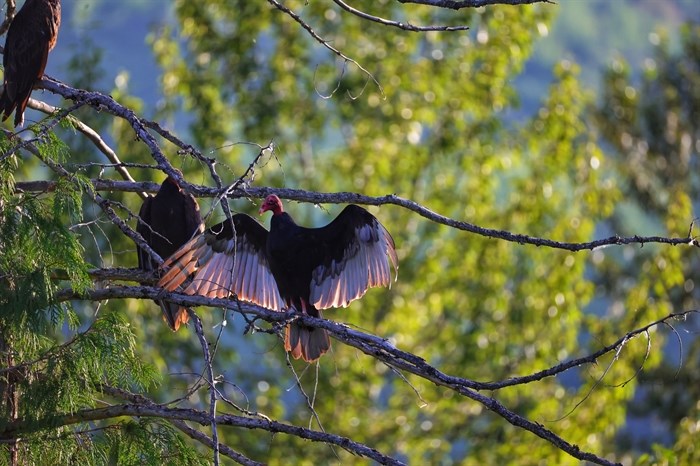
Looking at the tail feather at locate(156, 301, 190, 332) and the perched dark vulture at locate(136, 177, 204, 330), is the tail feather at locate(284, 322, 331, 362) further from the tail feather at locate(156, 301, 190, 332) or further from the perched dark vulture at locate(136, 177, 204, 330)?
the perched dark vulture at locate(136, 177, 204, 330)

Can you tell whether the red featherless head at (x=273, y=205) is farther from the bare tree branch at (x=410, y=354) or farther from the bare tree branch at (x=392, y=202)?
the bare tree branch at (x=410, y=354)

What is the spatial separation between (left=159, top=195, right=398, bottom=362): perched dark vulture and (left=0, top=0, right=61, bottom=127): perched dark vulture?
84 centimetres

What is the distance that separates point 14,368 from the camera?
2.95 metres

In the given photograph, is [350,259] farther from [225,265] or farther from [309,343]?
[225,265]

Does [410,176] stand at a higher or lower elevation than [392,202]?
higher

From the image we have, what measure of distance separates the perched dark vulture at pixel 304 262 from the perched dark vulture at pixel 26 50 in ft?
2.74

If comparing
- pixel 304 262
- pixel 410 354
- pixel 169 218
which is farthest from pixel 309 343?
pixel 410 354

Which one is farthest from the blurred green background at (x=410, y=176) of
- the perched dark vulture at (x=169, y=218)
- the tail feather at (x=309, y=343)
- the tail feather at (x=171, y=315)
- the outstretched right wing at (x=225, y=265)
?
the tail feather at (x=309, y=343)

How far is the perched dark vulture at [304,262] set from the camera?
4062 mm

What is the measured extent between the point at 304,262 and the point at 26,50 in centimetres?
135

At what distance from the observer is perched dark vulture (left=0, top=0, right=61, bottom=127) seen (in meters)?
3.80

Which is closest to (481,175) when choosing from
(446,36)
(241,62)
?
(446,36)

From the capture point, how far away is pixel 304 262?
433cm

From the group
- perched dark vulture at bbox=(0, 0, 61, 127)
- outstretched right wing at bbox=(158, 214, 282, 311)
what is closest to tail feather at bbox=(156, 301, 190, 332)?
outstretched right wing at bbox=(158, 214, 282, 311)
